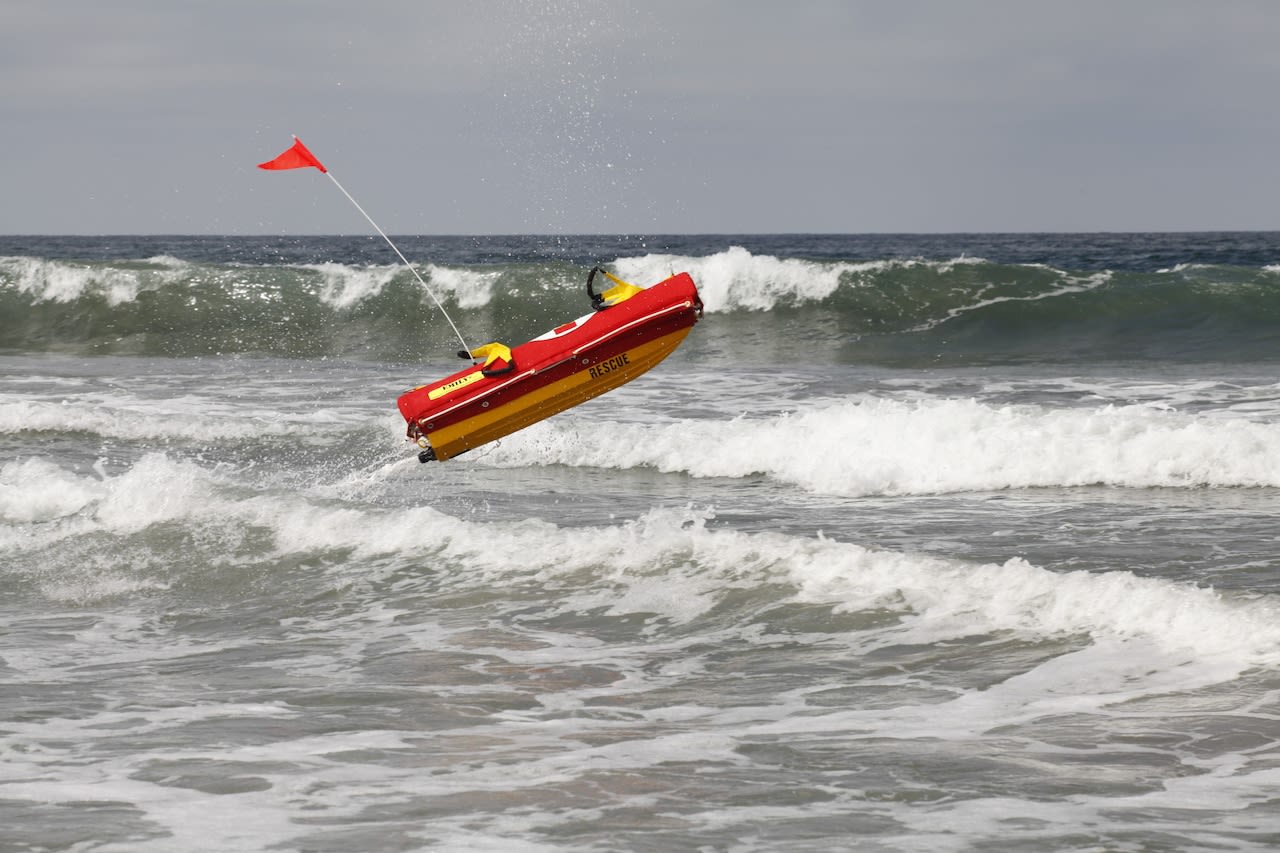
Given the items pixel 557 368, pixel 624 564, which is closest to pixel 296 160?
pixel 557 368

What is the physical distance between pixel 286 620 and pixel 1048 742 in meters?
5.09

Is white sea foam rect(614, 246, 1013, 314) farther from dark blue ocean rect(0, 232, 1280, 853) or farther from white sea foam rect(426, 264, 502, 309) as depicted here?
dark blue ocean rect(0, 232, 1280, 853)

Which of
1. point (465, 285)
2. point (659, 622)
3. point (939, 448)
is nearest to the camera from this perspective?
point (659, 622)

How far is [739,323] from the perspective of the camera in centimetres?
2942

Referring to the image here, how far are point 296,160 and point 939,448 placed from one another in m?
7.00

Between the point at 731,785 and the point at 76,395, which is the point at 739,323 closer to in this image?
the point at 76,395

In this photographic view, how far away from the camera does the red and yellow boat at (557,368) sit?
1153 centimetres

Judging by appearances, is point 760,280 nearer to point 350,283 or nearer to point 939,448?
A: point 350,283

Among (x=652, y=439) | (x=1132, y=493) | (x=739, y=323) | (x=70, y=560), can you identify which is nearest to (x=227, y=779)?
(x=70, y=560)

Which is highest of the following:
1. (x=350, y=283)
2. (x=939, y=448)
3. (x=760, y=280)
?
(x=350, y=283)

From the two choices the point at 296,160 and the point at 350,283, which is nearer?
the point at 296,160

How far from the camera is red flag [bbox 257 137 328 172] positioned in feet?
38.0

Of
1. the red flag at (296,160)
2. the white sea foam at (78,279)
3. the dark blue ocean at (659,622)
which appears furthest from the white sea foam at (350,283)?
the red flag at (296,160)

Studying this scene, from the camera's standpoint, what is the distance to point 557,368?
37.8 ft
